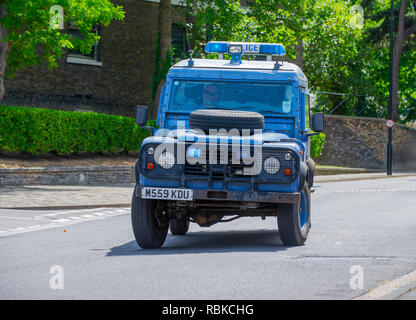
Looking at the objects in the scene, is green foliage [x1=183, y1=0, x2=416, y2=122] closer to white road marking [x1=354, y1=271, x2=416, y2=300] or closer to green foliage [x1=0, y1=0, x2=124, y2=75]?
green foliage [x1=0, y1=0, x2=124, y2=75]

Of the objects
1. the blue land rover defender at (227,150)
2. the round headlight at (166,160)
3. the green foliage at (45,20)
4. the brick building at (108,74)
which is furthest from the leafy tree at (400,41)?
the round headlight at (166,160)

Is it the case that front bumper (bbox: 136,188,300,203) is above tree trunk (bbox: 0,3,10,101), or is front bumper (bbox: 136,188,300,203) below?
below

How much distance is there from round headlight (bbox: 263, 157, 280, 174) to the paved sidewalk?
863 cm

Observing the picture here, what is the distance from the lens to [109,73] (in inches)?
1318

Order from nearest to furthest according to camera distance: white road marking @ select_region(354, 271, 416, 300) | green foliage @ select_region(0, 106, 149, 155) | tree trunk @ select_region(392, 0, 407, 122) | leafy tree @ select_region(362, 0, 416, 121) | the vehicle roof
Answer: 1. white road marking @ select_region(354, 271, 416, 300)
2. the vehicle roof
3. green foliage @ select_region(0, 106, 149, 155)
4. tree trunk @ select_region(392, 0, 407, 122)
5. leafy tree @ select_region(362, 0, 416, 121)

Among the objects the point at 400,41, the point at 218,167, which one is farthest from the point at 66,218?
the point at 400,41

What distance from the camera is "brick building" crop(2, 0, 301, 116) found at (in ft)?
99.5

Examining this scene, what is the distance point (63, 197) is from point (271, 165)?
1050 cm

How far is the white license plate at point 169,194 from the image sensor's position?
10375 millimetres

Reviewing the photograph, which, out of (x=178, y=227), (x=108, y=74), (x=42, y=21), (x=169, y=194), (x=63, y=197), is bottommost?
(x=63, y=197)

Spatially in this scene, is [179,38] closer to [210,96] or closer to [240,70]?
[240,70]

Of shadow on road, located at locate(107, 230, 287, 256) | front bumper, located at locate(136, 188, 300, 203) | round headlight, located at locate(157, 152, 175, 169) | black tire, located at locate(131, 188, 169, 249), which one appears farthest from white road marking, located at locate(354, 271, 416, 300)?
black tire, located at locate(131, 188, 169, 249)

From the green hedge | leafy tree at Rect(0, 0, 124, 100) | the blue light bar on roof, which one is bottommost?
the green hedge

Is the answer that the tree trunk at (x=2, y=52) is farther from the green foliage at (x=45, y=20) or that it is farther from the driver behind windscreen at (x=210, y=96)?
the driver behind windscreen at (x=210, y=96)
